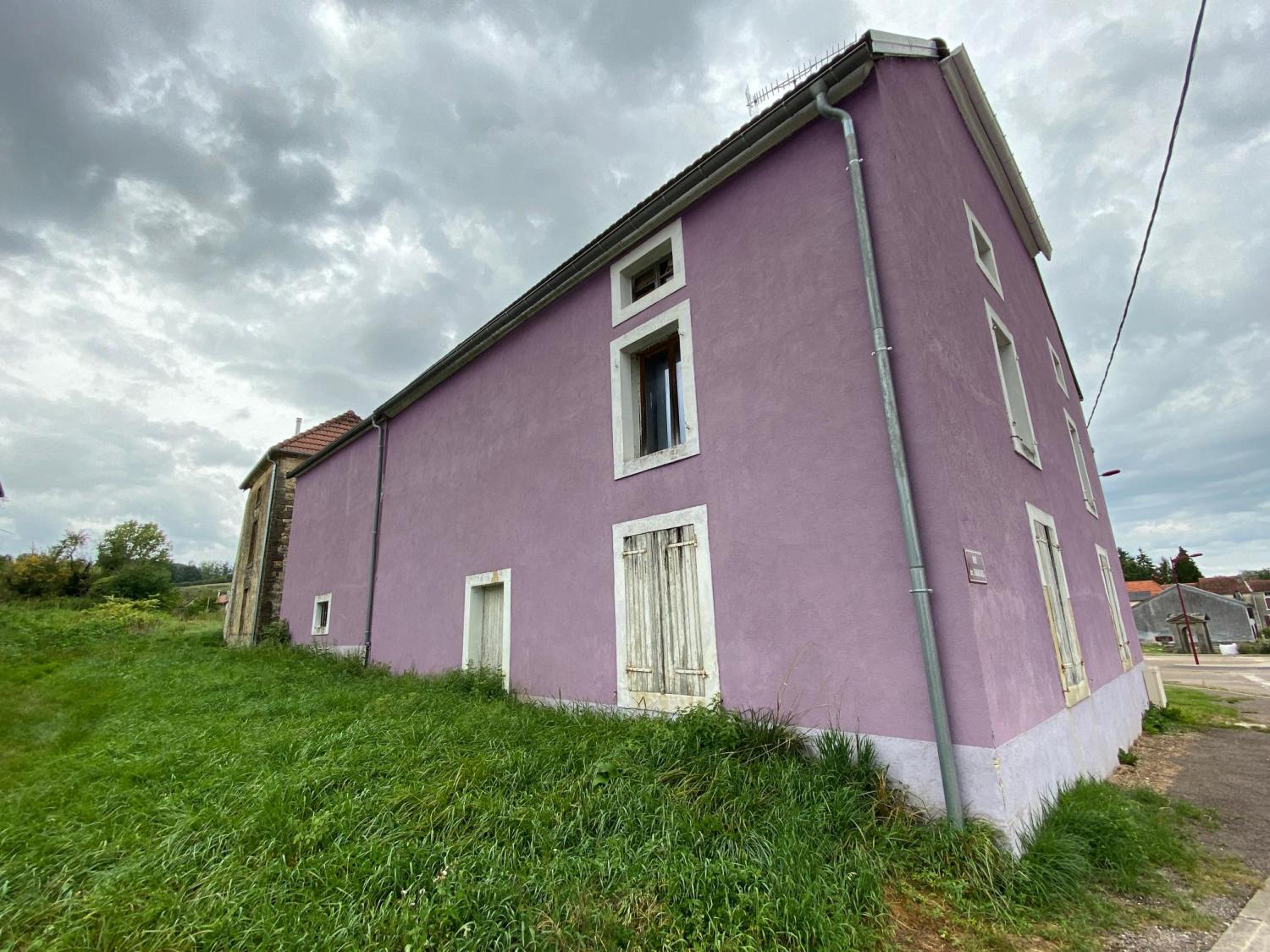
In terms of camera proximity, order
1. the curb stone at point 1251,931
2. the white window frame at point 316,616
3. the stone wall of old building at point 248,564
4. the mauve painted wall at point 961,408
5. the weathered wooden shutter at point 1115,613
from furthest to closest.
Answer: the stone wall of old building at point 248,564, the white window frame at point 316,616, the weathered wooden shutter at point 1115,613, the mauve painted wall at point 961,408, the curb stone at point 1251,931

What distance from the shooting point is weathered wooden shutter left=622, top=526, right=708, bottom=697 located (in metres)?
5.11

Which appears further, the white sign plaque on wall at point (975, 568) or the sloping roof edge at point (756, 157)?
the sloping roof edge at point (756, 157)

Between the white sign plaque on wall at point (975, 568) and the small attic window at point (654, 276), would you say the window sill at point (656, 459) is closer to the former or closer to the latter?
the small attic window at point (654, 276)

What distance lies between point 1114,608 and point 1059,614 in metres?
4.58

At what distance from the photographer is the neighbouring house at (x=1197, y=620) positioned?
120ft

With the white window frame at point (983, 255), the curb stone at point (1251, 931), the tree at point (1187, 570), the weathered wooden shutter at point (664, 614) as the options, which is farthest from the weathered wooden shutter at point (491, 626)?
the tree at point (1187, 570)

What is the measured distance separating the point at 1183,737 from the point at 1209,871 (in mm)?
5866

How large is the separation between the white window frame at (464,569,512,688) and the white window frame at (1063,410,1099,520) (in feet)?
28.3

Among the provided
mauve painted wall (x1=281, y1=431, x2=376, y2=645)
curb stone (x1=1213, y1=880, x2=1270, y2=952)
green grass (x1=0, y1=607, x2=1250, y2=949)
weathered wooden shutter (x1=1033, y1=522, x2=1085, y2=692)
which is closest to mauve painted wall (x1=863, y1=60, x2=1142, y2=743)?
weathered wooden shutter (x1=1033, y1=522, x2=1085, y2=692)

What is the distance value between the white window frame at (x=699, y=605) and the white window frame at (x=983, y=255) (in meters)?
4.25

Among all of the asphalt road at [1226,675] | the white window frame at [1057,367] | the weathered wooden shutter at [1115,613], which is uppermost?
the white window frame at [1057,367]

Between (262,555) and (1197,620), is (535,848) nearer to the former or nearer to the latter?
(262,555)

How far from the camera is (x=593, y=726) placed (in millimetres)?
5078

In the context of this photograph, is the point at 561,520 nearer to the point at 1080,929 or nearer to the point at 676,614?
the point at 676,614
